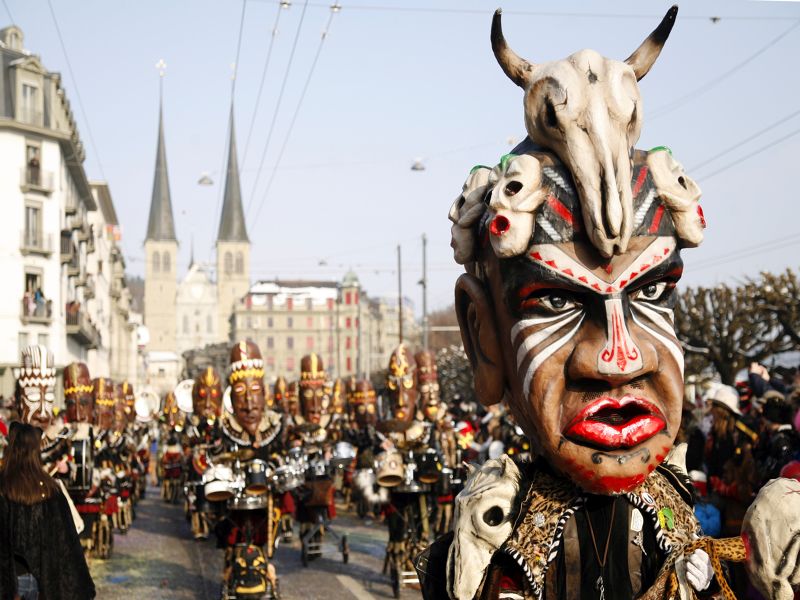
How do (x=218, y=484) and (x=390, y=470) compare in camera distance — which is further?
(x=390, y=470)

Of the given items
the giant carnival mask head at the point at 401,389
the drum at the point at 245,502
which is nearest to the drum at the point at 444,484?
the giant carnival mask head at the point at 401,389

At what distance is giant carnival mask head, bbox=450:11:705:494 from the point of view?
3.51 metres

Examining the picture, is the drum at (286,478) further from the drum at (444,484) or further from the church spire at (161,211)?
the church spire at (161,211)

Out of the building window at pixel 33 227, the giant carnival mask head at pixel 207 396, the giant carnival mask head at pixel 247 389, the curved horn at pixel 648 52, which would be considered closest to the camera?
the curved horn at pixel 648 52

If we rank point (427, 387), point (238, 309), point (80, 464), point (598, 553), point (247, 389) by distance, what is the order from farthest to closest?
point (238, 309) < point (427, 387) < point (80, 464) < point (247, 389) < point (598, 553)

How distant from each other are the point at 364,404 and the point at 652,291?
18588 mm

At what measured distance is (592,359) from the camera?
3.49 m

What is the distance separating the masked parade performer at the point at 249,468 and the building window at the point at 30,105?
126 feet

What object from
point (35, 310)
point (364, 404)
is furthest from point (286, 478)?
point (35, 310)

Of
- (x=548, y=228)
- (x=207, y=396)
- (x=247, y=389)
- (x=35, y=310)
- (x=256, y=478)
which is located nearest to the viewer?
(x=548, y=228)

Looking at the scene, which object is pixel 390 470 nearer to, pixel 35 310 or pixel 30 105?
pixel 35 310

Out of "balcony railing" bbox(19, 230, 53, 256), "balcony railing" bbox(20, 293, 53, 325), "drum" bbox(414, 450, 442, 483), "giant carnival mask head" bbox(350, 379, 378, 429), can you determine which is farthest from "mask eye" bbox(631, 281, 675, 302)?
"balcony railing" bbox(19, 230, 53, 256)

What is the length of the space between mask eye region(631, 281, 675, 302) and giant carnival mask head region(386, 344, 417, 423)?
1124cm

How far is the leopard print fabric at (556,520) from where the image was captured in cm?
366
